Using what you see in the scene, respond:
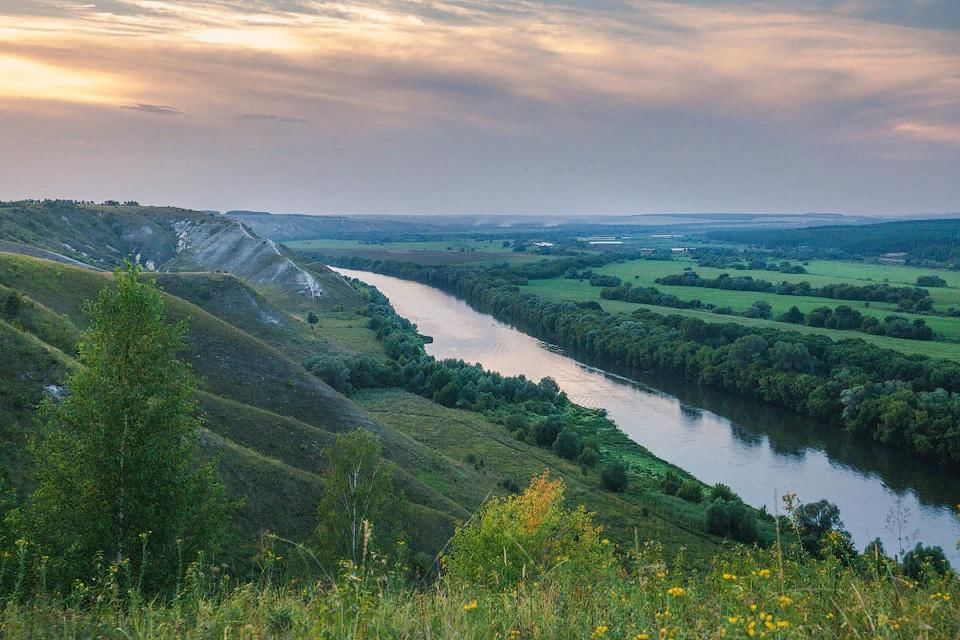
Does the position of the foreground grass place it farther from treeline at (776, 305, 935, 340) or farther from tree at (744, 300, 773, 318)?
tree at (744, 300, 773, 318)

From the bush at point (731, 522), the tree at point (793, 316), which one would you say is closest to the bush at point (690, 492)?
the bush at point (731, 522)

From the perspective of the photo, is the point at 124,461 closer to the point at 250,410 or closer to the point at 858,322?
the point at 250,410

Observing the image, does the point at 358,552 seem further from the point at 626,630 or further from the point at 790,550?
the point at 626,630

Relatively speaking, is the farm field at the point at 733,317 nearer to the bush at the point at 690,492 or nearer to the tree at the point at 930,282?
the tree at the point at 930,282

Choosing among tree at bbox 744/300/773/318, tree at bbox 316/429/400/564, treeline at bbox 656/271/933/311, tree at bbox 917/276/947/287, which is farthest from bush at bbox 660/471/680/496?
tree at bbox 917/276/947/287

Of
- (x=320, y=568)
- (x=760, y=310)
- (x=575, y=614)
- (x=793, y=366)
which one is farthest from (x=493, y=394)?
(x=575, y=614)
